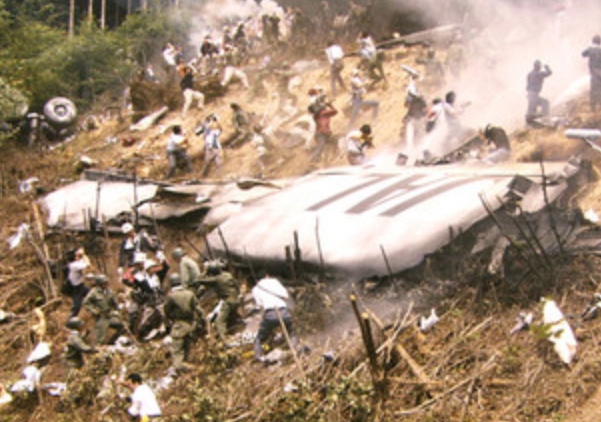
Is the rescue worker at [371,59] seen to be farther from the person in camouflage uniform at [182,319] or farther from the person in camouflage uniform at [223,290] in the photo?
the person in camouflage uniform at [182,319]

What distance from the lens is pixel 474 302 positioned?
7309 millimetres

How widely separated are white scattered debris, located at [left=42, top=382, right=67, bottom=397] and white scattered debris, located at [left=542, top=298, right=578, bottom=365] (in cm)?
583

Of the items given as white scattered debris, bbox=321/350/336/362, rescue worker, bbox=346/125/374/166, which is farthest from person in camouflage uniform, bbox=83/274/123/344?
rescue worker, bbox=346/125/374/166

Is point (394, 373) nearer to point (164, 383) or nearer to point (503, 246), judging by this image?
point (503, 246)

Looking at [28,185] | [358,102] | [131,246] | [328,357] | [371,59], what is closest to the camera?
[328,357]

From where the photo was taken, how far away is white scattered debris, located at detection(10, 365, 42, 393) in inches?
336

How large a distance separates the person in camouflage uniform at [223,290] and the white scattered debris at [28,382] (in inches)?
98.3

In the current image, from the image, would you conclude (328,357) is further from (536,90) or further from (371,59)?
(371,59)

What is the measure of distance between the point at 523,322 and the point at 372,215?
224 cm

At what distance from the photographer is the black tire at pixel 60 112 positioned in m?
20.4

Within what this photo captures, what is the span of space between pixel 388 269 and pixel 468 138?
577 cm

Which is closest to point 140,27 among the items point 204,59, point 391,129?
point 204,59

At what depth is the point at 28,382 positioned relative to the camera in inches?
338

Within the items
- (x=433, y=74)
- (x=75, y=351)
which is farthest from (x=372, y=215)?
(x=433, y=74)
